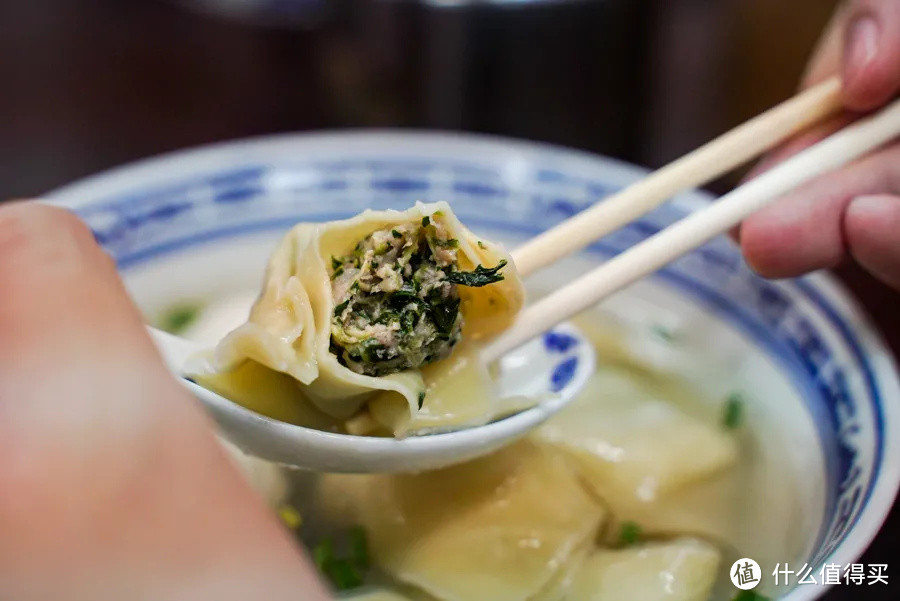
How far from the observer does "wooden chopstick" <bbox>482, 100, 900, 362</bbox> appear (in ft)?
2.92

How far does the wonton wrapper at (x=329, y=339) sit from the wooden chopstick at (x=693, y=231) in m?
0.03

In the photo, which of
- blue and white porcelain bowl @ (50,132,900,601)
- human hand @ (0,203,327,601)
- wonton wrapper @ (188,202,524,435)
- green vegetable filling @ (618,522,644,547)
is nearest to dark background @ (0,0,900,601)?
blue and white porcelain bowl @ (50,132,900,601)

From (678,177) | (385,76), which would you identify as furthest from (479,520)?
(385,76)

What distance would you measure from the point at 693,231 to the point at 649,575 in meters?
0.41

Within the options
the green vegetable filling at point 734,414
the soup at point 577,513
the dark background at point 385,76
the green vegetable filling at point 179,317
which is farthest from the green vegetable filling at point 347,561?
the dark background at point 385,76

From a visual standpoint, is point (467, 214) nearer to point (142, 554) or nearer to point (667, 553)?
point (667, 553)

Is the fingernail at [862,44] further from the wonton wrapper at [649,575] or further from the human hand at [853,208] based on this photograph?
the wonton wrapper at [649,575]

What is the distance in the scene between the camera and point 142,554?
508 mm

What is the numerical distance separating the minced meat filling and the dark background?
121 cm

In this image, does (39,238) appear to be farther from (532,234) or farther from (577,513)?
(532,234)

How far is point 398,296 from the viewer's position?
0.75 meters

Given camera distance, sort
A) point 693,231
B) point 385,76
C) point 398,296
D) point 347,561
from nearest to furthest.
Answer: point 398,296 → point 693,231 → point 347,561 → point 385,76

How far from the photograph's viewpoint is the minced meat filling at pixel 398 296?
2.49ft

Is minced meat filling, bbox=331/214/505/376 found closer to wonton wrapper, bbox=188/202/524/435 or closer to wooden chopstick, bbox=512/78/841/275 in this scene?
wonton wrapper, bbox=188/202/524/435
